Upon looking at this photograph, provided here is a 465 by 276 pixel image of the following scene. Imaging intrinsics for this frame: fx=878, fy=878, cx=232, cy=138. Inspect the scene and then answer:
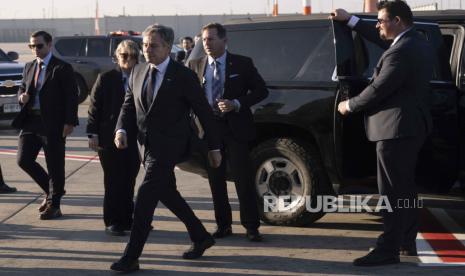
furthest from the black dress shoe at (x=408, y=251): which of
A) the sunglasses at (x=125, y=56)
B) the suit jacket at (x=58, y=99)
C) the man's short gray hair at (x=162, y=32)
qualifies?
the suit jacket at (x=58, y=99)

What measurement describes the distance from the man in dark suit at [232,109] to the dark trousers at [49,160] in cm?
162

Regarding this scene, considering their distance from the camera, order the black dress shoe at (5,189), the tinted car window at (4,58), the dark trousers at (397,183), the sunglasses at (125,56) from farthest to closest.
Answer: the tinted car window at (4,58) → the black dress shoe at (5,189) → the sunglasses at (125,56) → the dark trousers at (397,183)

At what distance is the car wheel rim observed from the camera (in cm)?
738

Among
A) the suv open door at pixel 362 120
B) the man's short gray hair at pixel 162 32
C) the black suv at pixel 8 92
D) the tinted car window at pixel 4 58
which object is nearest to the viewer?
the man's short gray hair at pixel 162 32

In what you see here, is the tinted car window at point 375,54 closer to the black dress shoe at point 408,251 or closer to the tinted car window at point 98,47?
the black dress shoe at point 408,251

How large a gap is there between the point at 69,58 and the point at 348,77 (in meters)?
14.6

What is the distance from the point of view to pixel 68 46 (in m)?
20.8

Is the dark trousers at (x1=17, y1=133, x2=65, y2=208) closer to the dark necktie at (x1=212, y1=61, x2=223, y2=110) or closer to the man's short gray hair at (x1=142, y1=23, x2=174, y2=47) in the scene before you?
the dark necktie at (x1=212, y1=61, x2=223, y2=110)

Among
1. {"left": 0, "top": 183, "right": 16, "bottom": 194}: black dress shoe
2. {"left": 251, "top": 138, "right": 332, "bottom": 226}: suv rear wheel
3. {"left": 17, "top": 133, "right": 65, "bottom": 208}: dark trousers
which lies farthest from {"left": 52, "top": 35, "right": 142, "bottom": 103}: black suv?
{"left": 251, "top": 138, "right": 332, "bottom": 226}: suv rear wheel

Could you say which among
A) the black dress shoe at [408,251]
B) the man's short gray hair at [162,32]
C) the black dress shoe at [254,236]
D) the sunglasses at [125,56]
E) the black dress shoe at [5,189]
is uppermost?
the man's short gray hair at [162,32]

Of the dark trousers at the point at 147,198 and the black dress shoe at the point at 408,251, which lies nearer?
the dark trousers at the point at 147,198

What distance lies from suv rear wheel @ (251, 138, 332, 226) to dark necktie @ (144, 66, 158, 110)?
1586 mm

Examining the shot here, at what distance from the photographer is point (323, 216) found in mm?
7863

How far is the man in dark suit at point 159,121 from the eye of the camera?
604 cm
